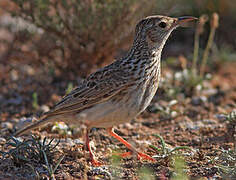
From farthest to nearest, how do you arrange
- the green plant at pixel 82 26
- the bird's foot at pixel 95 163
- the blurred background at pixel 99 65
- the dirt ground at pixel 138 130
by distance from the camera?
the green plant at pixel 82 26 < the blurred background at pixel 99 65 < the bird's foot at pixel 95 163 < the dirt ground at pixel 138 130

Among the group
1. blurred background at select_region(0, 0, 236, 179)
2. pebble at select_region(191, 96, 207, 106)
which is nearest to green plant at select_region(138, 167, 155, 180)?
blurred background at select_region(0, 0, 236, 179)

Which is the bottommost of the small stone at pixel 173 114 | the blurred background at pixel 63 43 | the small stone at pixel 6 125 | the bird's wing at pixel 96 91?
the small stone at pixel 173 114

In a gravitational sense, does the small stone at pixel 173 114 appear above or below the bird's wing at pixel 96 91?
below

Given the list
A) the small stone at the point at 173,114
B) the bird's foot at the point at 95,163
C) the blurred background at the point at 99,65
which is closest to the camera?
the bird's foot at the point at 95,163

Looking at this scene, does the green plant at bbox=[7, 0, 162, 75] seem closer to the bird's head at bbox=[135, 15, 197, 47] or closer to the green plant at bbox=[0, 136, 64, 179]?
the bird's head at bbox=[135, 15, 197, 47]

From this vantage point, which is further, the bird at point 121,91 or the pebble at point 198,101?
the pebble at point 198,101

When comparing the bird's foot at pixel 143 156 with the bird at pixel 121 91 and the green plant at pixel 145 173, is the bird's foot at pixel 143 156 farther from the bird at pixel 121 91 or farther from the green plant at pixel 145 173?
the green plant at pixel 145 173

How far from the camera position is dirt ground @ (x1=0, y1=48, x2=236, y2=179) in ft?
14.9

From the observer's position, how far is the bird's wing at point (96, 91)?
15.5 feet

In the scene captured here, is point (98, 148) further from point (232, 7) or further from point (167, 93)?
point (232, 7)

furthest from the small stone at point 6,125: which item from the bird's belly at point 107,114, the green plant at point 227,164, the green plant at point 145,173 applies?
the green plant at point 227,164

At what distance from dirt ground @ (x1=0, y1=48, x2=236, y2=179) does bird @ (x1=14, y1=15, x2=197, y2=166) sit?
0.83 ft

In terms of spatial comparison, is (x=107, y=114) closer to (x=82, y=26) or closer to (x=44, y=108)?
(x=44, y=108)

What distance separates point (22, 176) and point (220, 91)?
4.22 meters
